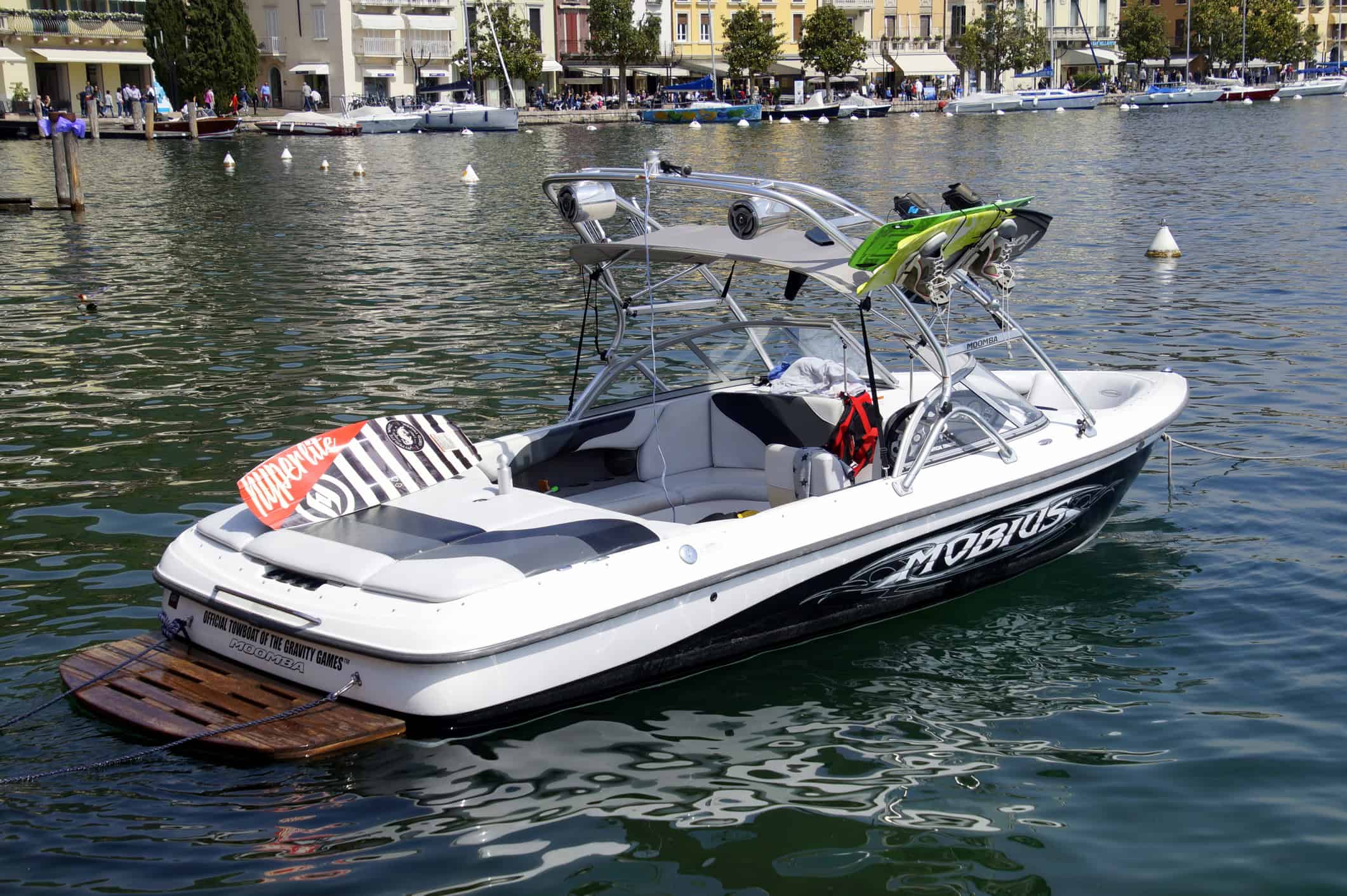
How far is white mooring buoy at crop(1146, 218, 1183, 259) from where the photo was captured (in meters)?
20.8

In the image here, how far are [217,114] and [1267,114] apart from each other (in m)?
51.2

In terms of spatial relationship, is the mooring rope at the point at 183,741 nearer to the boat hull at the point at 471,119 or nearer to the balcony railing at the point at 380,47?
the boat hull at the point at 471,119

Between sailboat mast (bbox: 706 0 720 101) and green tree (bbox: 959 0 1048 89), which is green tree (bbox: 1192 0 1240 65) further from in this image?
sailboat mast (bbox: 706 0 720 101)

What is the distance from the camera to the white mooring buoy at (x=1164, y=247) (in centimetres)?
2078

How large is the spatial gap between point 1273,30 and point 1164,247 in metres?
91.6

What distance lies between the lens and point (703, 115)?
7375 centimetres

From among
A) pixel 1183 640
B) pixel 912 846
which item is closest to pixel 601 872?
pixel 912 846

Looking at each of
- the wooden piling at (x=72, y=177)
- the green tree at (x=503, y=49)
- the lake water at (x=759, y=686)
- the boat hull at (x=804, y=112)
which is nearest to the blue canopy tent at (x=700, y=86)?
the boat hull at (x=804, y=112)

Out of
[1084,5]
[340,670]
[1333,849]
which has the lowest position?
[1333,849]

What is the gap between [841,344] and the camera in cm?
881

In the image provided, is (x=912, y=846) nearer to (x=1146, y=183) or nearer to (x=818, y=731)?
(x=818, y=731)

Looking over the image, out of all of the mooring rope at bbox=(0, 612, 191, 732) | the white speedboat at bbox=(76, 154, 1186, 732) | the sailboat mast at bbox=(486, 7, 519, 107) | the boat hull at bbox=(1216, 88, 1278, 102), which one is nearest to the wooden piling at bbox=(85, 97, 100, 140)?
the sailboat mast at bbox=(486, 7, 519, 107)

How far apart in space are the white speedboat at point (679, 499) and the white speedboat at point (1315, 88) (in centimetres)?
9304

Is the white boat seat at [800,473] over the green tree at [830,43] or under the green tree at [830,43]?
under
